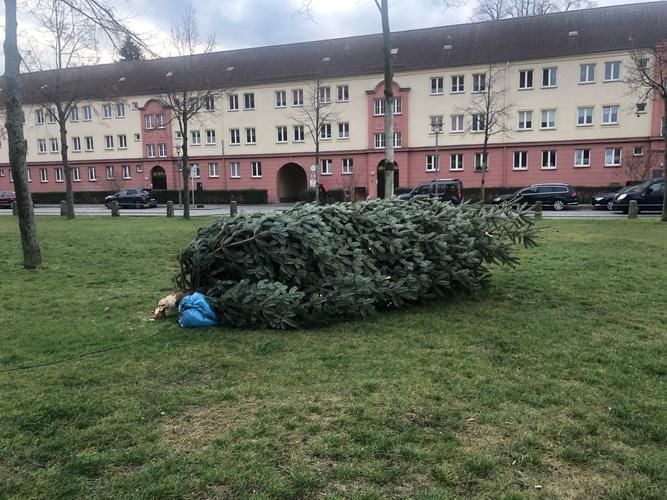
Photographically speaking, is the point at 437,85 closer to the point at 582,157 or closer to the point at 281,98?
the point at 582,157

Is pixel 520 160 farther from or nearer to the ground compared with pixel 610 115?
nearer to the ground

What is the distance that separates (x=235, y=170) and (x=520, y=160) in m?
→ 25.6

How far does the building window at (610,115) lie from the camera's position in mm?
42500

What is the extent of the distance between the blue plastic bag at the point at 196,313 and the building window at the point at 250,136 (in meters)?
47.3

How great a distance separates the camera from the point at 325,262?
21.2 ft

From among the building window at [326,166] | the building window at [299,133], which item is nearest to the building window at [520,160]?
the building window at [326,166]

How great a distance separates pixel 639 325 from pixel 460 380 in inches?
114

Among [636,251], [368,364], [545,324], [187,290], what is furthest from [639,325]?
[636,251]

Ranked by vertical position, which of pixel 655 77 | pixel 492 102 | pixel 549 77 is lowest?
pixel 655 77

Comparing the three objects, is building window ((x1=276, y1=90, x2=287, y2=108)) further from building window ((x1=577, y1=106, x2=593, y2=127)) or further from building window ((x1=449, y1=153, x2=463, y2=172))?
building window ((x1=577, y1=106, x2=593, y2=127))

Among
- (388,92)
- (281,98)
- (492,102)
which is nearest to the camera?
(388,92)

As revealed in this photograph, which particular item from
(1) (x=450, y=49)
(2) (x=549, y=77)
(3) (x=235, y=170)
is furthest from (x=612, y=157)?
(3) (x=235, y=170)

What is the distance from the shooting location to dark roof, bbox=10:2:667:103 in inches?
1689

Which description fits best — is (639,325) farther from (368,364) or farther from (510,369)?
(368,364)
